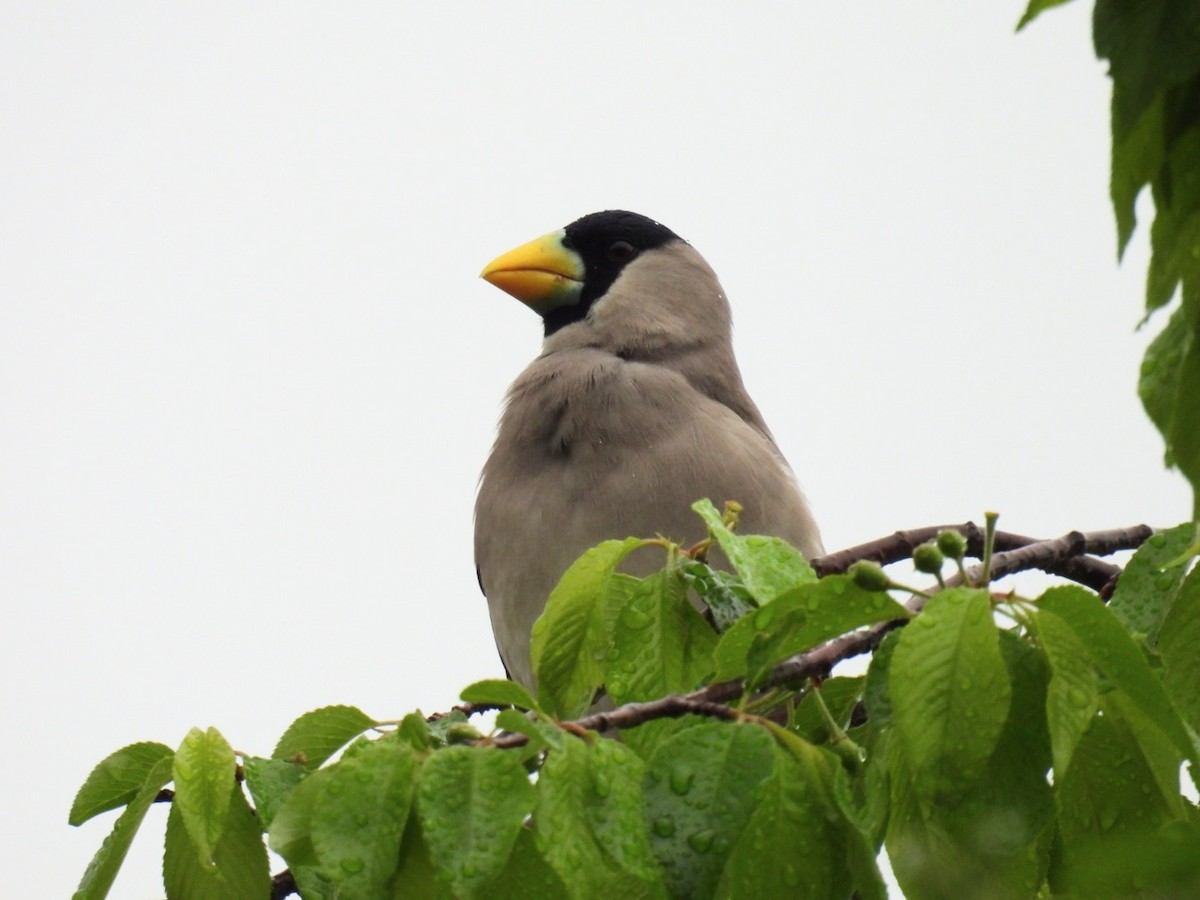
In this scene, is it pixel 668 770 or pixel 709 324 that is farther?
pixel 709 324

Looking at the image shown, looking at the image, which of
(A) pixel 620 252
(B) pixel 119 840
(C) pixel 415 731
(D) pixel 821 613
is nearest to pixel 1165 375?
(D) pixel 821 613

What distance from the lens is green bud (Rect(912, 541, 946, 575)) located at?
1535mm

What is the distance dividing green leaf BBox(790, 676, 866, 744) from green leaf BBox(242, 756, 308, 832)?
690mm

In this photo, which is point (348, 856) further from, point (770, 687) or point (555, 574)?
point (555, 574)

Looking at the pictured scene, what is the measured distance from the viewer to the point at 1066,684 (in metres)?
1.45

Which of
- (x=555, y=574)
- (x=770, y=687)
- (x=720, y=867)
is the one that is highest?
(x=770, y=687)

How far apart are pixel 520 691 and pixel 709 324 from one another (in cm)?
443

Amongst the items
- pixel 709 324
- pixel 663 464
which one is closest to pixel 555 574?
pixel 663 464

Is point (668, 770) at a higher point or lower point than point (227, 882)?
higher

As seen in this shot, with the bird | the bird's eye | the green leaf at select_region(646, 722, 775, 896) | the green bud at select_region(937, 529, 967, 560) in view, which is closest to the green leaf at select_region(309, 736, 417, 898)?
the green leaf at select_region(646, 722, 775, 896)

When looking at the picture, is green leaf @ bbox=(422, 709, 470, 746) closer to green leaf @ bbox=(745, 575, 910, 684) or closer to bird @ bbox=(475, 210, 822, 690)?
green leaf @ bbox=(745, 575, 910, 684)

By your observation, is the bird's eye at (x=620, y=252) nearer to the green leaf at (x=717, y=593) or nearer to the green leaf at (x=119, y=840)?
the green leaf at (x=717, y=593)

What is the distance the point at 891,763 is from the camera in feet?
4.93

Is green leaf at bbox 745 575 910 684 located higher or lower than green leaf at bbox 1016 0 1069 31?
lower
